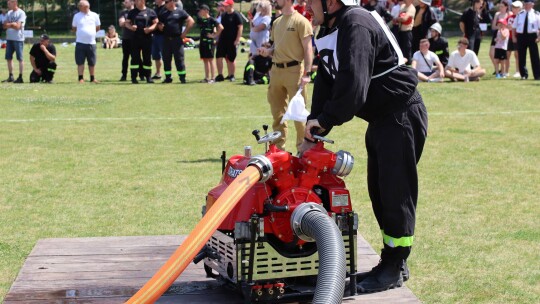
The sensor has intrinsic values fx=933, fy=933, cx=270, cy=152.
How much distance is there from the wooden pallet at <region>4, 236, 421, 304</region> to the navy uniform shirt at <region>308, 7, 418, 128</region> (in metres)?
1.13

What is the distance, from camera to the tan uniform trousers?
11.0 metres

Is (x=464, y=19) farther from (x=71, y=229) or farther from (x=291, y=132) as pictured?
(x=71, y=229)

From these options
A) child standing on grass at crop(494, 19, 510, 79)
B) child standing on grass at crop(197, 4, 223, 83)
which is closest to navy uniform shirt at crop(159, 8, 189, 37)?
child standing on grass at crop(197, 4, 223, 83)

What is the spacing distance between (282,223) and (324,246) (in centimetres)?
48

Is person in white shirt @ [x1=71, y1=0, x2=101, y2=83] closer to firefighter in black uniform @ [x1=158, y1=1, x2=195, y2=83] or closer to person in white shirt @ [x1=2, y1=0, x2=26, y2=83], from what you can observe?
person in white shirt @ [x1=2, y1=0, x2=26, y2=83]

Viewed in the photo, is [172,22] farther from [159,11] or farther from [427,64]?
[427,64]

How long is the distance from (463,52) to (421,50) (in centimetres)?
99

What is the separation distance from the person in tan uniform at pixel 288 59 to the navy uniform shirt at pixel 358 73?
5.15m

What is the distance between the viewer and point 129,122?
49.5 feet

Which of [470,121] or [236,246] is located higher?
[236,246]

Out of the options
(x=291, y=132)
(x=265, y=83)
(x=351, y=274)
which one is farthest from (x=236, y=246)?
(x=265, y=83)

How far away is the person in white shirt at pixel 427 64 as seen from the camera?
2173 centimetres

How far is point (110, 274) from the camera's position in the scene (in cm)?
600

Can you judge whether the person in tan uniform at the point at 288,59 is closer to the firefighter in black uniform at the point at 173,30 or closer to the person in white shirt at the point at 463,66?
the firefighter in black uniform at the point at 173,30
